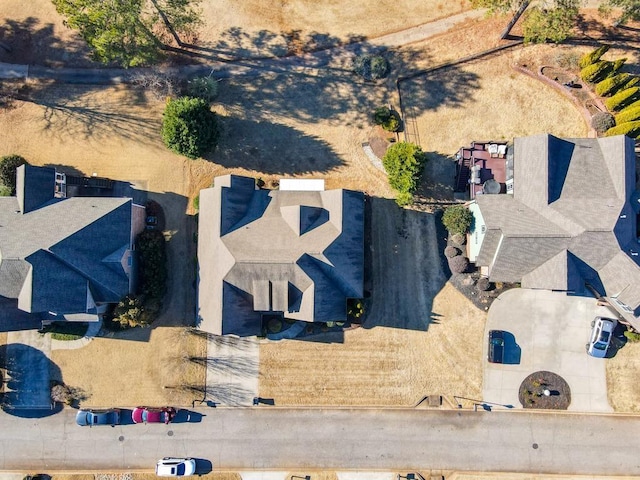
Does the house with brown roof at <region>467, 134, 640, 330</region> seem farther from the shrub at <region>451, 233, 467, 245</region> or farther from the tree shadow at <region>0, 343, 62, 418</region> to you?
the tree shadow at <region>0, 343, 62, 418</region>

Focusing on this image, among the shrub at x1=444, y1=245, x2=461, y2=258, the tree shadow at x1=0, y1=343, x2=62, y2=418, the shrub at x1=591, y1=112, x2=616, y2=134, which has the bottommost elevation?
the tree shadow at x1=0, y1=343, x2=62, y2=418

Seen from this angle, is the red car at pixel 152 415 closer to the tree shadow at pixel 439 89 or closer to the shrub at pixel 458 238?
the shrub at pixel 458 238

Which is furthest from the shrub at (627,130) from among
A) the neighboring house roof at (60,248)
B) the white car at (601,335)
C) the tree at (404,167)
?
the neighboring house roof at (60,248)

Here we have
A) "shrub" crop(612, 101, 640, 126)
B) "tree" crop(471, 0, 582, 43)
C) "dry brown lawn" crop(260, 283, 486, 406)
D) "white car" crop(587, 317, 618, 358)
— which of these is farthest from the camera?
"dry brown lawn" crop(260, 283, 486, 406)

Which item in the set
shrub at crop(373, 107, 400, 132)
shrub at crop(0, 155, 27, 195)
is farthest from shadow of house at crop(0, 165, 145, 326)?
shrub at crop(373, 107, 400, 132)

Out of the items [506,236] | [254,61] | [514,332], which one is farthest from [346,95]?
[514,332]

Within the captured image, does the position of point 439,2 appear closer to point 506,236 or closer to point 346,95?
point 346,95

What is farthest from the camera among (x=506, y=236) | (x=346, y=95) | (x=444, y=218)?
(x=346, y=95)
